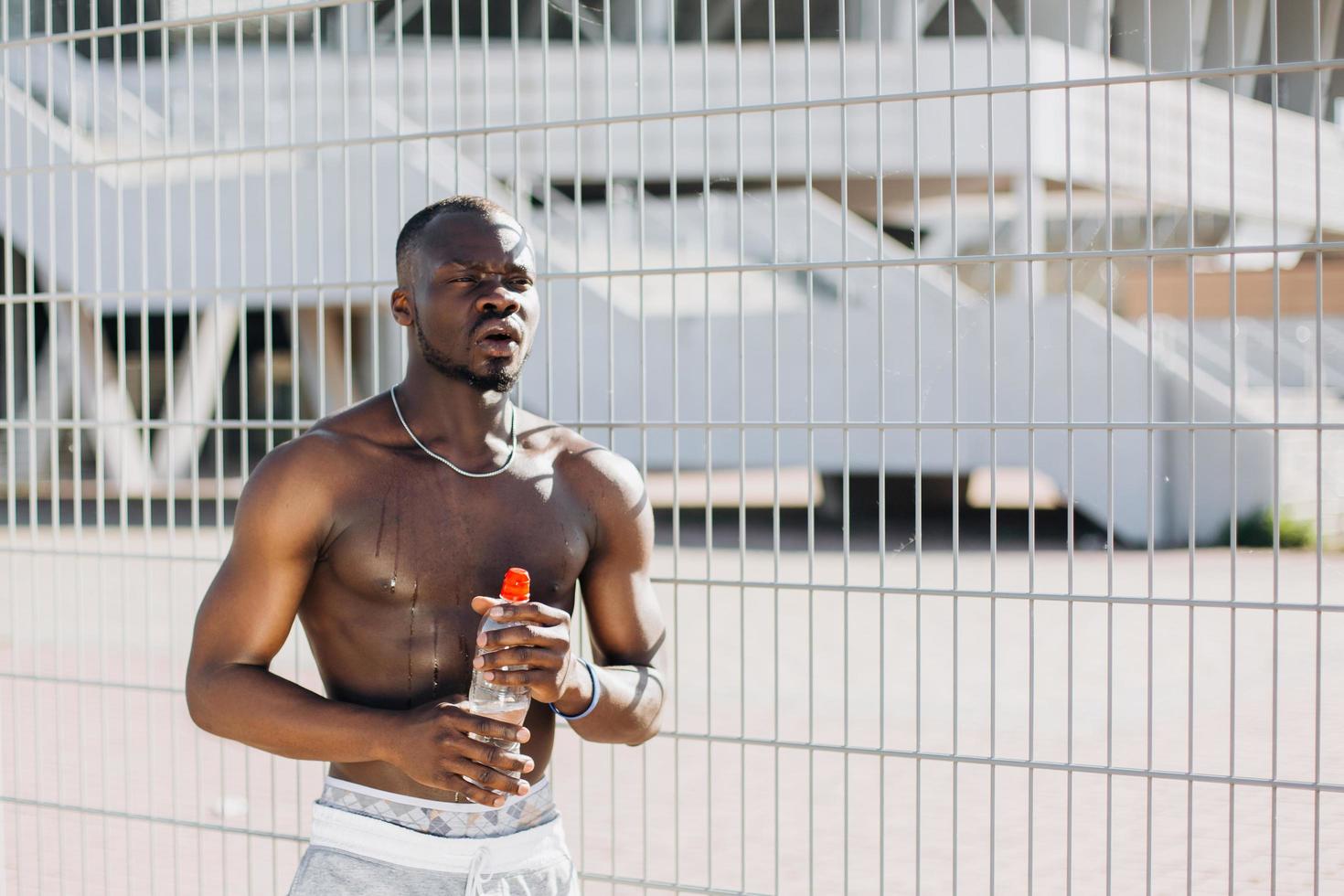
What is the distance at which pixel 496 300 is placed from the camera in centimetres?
258

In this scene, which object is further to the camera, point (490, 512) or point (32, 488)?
point (32, 488)

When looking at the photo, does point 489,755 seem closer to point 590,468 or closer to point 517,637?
point 517,637

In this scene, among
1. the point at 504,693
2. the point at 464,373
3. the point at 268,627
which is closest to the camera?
the point at 504,693

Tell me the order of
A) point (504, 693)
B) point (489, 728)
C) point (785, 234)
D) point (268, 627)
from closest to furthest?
point (489, 728), point (504, 693), point (268, 627), point (785, 234)

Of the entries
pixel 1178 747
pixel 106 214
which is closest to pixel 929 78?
pixel 106 214

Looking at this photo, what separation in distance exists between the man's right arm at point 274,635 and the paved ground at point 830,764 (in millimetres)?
982

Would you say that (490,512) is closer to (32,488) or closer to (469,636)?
(469,636)

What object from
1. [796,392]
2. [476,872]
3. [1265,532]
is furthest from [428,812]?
[1265,532]

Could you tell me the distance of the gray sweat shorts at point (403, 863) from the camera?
8.36ft

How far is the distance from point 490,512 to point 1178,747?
5.74 m

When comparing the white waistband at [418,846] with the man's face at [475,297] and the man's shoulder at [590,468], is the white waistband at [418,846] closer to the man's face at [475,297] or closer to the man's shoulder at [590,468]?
the man's shoulder at [590,468]

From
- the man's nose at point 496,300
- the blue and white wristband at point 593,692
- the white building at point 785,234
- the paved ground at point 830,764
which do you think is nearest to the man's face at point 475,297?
the man's nose at point 496,300

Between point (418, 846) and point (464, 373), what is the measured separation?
0.84 m

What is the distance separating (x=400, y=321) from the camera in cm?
270
